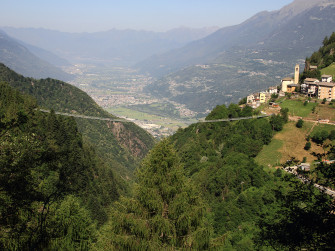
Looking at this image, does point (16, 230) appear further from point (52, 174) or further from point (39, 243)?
point (52, 174)

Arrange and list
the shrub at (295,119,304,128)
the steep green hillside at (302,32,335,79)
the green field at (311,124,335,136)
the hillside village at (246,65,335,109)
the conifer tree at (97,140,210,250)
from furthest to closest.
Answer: the steep green hillside at (302,32,335,79) < the hillside village at (246,65,335,109) < the shrub at (295,119,304,128) < the green field at (311,124,335,136) < the conifer tree at (97,140,210,250)

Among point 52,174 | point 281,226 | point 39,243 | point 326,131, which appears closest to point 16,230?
point 39,243

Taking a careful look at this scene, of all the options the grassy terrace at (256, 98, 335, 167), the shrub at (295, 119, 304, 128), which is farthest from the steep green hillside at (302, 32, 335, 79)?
the shrub at (295, 119, 304, 128)

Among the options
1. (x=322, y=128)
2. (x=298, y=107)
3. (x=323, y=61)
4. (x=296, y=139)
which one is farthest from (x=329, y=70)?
(x=296, y=139)

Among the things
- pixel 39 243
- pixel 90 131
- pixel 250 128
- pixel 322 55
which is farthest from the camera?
pixel 90 131

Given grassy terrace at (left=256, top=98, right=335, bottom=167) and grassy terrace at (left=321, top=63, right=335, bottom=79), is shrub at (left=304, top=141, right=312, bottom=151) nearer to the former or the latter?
grassy terrace at (left=256, top=98, right=335, bottom=167)

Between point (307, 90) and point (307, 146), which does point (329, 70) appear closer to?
point (307, 90)
